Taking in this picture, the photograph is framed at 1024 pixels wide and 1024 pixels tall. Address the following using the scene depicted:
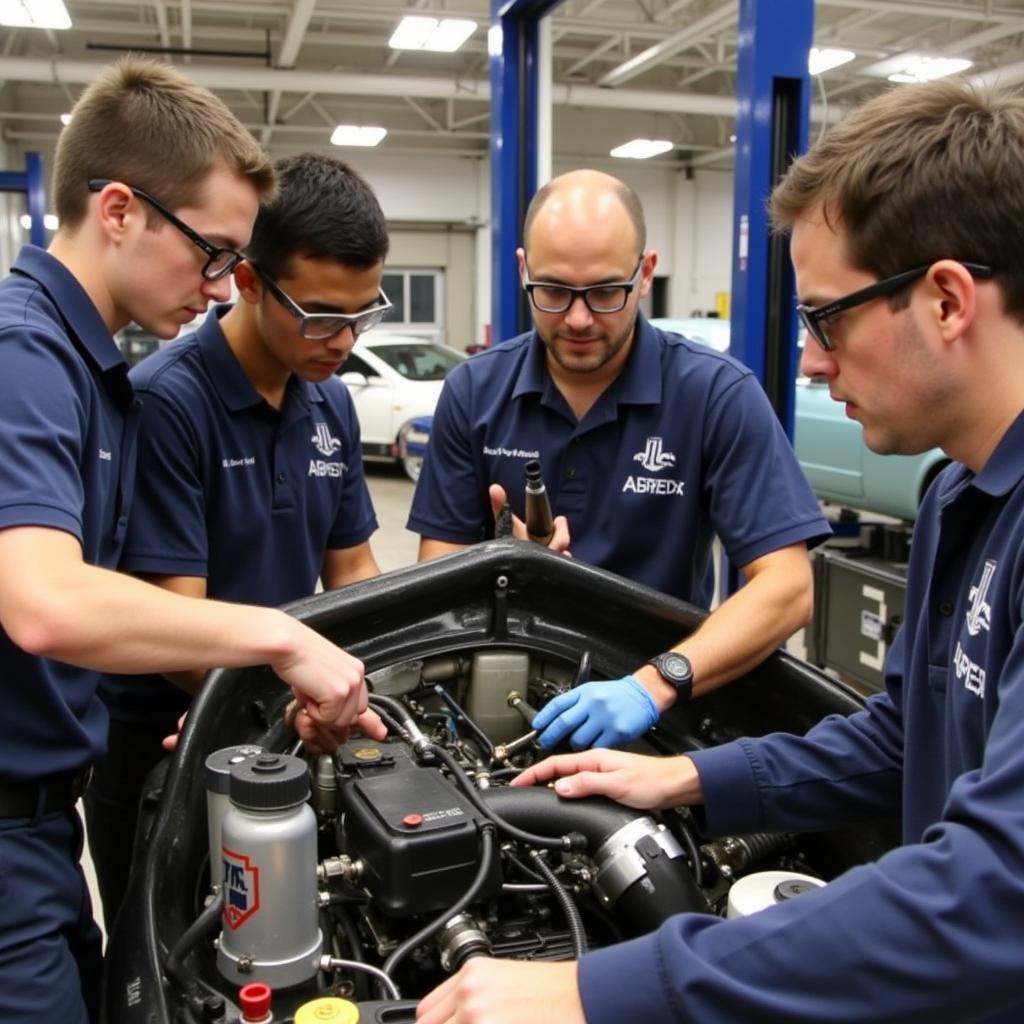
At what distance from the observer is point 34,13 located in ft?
26.8

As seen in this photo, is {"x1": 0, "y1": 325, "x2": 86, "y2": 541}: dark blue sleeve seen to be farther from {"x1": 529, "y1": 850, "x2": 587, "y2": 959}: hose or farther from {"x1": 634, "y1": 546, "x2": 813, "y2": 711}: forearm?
{"x1": 634, "y1": 546, "x2": 813, "y2": 711}: forearm

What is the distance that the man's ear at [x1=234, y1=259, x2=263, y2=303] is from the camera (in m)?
1.78

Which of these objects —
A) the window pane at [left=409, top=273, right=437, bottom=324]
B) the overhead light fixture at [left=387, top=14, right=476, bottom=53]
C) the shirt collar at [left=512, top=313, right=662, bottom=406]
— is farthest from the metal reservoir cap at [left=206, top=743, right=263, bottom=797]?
→ the window pane at [left=409, top=273, right=437, bottom=324]

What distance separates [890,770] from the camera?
4.37 feet

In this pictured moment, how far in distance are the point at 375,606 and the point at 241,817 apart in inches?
22.5

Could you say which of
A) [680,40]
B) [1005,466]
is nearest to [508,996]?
[1005,466]

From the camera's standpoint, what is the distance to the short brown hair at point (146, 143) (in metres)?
1.41

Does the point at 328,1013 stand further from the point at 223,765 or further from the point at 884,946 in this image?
the point at 884,946

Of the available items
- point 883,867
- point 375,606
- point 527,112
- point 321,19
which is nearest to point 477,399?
point 375,606

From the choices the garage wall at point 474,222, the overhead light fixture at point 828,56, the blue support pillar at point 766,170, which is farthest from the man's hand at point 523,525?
the garage wall at point 474,222

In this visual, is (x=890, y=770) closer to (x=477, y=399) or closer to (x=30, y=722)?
(x=30, y=722)

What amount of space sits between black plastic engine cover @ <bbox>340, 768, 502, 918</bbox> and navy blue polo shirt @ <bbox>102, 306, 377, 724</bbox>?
67 centimetres

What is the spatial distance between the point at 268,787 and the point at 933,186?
89 cm

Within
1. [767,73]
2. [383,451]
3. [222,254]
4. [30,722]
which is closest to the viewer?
[30,722]
